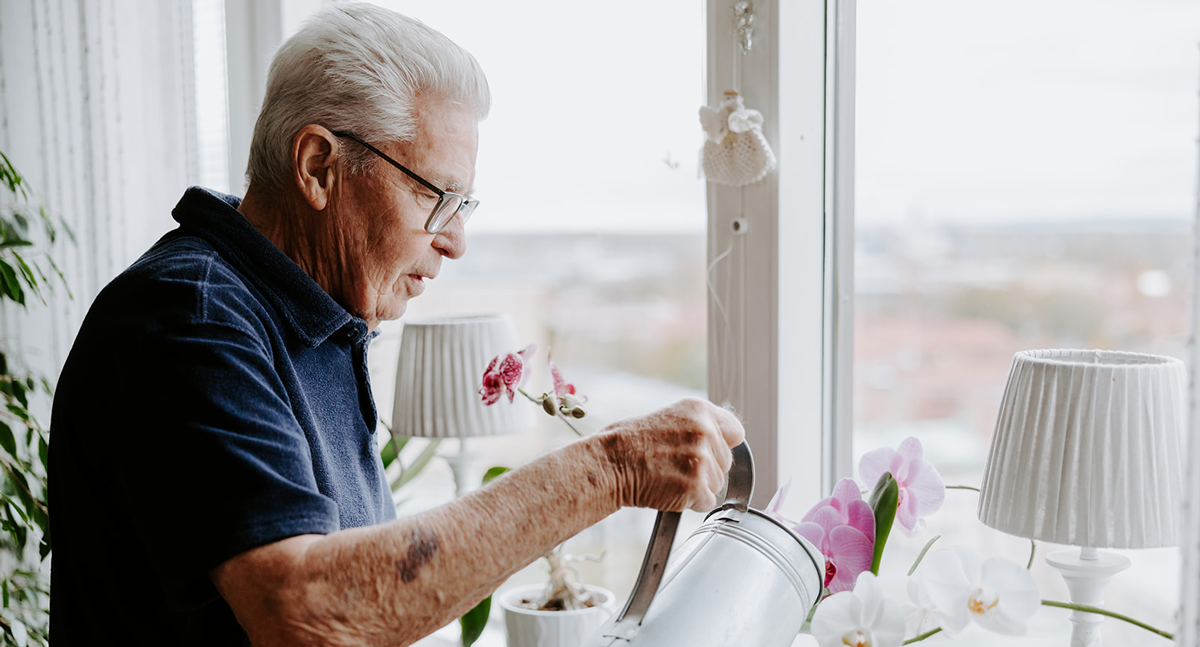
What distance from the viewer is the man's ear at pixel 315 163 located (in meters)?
0.85

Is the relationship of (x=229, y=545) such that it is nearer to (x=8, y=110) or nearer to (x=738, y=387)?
(x=738, y=387)

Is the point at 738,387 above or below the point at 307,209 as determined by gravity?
below

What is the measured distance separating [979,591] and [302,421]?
0.63 m

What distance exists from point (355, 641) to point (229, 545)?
0.11m

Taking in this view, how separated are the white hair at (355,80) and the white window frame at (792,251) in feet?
1.61

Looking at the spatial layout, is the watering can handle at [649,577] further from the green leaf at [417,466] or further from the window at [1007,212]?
the green leaf at [417,466]

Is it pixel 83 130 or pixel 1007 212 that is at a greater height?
pixel 83 130

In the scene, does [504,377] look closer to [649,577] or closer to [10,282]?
[649,577]

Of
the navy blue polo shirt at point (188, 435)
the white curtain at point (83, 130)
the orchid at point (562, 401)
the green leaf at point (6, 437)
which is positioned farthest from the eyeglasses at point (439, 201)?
the white curtain at point (83, 130)

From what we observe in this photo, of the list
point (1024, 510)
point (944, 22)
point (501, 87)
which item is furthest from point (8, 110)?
point (1024, 510)

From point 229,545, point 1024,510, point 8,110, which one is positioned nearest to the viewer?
point 229,545

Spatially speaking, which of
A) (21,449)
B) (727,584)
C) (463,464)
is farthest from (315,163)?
(21,449)

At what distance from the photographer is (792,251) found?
125 centimetres

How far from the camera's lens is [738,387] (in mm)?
1300
